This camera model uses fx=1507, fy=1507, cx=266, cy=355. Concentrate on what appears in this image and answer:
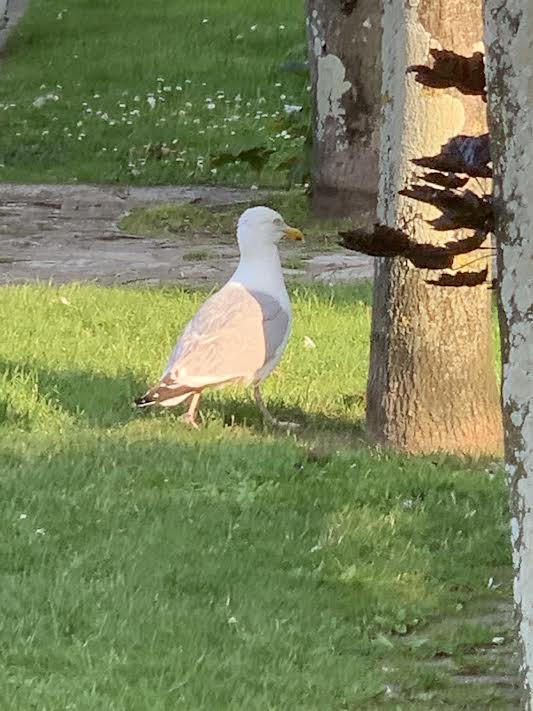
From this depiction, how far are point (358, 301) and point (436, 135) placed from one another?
305 cm

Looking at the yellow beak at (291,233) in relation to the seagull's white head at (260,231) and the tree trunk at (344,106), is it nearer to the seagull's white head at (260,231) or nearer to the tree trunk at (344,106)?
the seagull's white head at (260,231)

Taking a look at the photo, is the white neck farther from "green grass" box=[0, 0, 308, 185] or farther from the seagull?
"green grass" box=[0, 0, 308, 185]

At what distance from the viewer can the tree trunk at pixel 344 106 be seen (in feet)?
34.8

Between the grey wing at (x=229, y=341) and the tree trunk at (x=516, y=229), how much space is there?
9.78ft

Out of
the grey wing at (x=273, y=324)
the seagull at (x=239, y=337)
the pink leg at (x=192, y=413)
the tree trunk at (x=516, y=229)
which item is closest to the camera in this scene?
the tree trunk at (x=516, y=229)

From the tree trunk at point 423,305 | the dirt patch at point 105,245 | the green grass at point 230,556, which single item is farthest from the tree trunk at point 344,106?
the tree trunk at point 423,305

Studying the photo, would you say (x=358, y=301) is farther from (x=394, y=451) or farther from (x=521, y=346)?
(x=521, y=346)

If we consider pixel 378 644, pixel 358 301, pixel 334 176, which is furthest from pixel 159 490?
pixel 334 176

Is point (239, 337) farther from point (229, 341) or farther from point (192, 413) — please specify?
point (192, 413)

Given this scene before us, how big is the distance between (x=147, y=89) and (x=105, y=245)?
7.51m

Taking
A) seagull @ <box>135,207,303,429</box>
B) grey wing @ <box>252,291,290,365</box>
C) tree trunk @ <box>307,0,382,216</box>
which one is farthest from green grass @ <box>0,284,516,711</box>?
tree trunk @ <box>307,0,382,216</box>

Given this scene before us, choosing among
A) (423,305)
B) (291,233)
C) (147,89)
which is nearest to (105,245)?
(291,233)

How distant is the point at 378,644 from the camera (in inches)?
152

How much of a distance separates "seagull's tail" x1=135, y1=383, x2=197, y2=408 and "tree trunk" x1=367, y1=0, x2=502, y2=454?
28.9 inches
